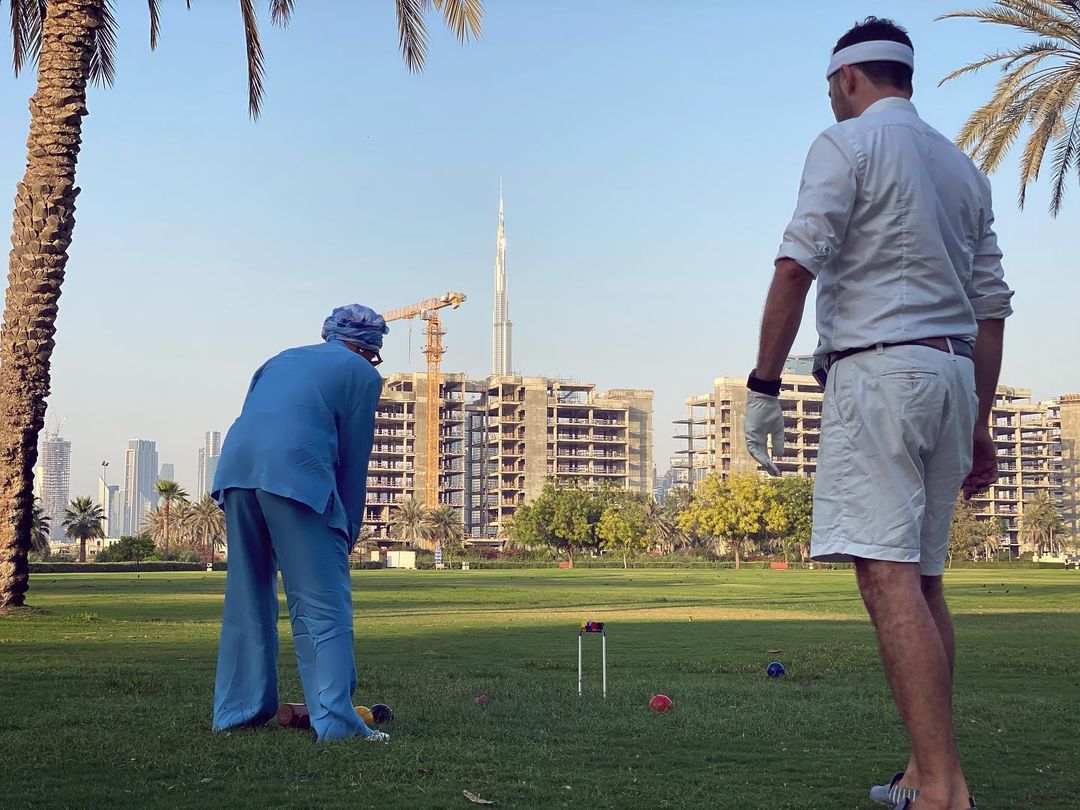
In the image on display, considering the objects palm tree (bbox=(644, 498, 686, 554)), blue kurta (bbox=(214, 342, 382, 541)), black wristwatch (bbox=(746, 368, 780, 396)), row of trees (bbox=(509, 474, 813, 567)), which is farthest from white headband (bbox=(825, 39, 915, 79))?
palm tree (bbox=(644, 498, 686, 554))

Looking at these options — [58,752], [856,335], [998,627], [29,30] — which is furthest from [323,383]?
[29,30]

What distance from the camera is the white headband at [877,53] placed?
4.42 metres

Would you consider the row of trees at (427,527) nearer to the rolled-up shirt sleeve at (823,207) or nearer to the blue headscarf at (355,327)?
the blue headscarf at (355,327)

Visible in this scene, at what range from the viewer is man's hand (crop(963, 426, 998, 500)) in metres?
4.68

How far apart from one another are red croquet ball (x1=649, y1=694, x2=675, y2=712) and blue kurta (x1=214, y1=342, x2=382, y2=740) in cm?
209

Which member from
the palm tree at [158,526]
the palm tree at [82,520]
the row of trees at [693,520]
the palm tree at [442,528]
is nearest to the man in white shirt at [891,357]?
the row of trees at [693,520]

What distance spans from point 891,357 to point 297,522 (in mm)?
3235

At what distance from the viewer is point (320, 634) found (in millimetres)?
6070

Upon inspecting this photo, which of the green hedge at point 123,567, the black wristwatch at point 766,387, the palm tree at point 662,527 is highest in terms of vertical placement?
the black wristwatch at point 766,387

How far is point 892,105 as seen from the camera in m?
4.39

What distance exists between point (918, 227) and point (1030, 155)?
23.3m

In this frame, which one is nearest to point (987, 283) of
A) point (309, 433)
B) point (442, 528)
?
point (309, 433)

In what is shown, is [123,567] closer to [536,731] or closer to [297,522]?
[297,522]

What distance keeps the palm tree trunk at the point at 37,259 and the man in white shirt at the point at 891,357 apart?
54.1ft
